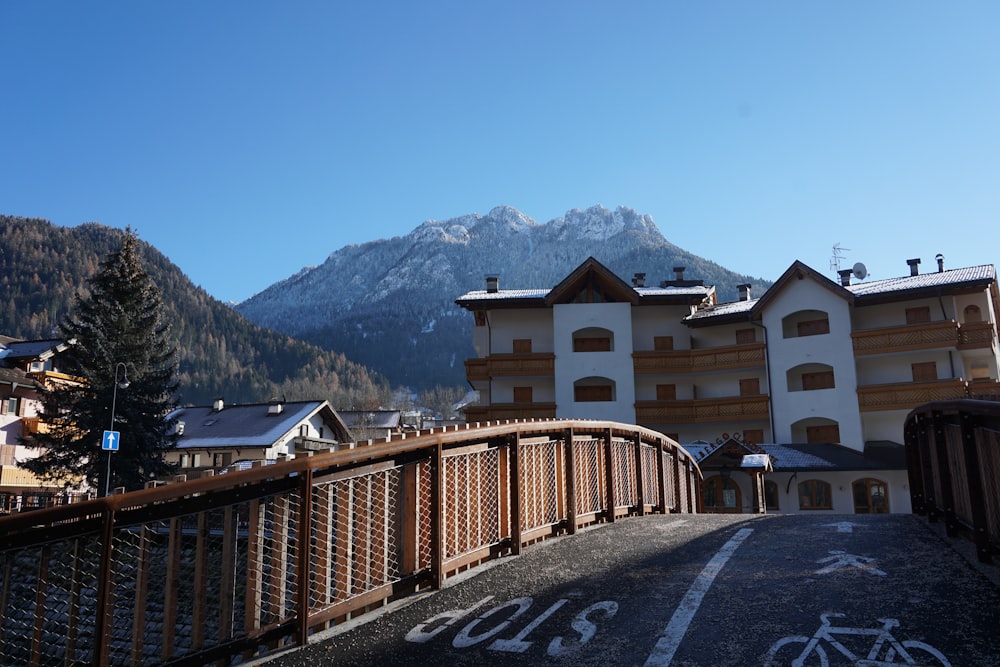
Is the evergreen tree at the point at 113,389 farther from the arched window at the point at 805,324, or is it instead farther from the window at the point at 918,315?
the window at the point at 918,315

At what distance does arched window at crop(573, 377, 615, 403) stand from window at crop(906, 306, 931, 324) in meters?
15.5

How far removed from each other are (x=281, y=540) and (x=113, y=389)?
30.6m

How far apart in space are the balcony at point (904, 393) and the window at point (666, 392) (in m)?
9.56

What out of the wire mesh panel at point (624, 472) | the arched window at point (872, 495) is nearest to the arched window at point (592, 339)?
the arched window at point (872, 495)

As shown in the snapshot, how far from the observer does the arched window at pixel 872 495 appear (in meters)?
37.1

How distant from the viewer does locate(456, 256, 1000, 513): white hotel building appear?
37312 mm

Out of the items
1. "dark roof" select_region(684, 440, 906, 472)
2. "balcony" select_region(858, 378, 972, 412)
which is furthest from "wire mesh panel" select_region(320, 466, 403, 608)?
"balcony" select_region(858, 378, 972, 412)

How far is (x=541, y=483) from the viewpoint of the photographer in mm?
9875

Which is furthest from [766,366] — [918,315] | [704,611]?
[704,611]

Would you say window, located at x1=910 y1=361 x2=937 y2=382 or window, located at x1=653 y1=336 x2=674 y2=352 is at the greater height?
window, located at x1=653 y1=336 x2=674 y2=352

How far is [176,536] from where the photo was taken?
5516mm

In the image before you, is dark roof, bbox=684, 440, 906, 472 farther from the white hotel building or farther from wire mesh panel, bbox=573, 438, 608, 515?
wire mesh panel, bbox=573, 438, 608, 515

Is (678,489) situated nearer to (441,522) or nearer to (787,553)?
(787,553)

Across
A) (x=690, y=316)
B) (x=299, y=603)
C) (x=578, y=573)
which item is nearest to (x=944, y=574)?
(x=578, y=573)
